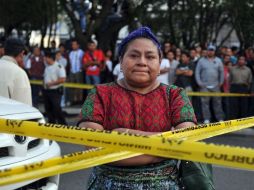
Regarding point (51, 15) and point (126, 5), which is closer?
point (126, 5)

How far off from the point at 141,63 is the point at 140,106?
216 millimetres

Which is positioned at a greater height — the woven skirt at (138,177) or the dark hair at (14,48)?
the dark hair at (14,48)

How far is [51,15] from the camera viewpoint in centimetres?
2353

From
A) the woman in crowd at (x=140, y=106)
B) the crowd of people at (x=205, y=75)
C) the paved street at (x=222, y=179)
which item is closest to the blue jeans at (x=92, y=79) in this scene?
the crowd of people at (x=205, y=75)

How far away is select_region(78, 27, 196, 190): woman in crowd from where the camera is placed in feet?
8.51

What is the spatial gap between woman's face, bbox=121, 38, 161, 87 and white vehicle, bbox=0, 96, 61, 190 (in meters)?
1.61

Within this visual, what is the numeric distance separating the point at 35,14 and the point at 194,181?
22.1 metres

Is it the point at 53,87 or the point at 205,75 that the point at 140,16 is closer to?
the point at 205,75

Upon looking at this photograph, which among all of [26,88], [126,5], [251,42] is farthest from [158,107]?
[251,42]

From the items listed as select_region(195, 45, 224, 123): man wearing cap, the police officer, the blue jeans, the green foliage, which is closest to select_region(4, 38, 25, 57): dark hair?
the police officer

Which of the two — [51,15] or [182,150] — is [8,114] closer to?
[182,150]

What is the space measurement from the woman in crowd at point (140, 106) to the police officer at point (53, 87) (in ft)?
25.1

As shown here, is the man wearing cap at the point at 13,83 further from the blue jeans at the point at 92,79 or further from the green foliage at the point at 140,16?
the green foliage at the point at 140,16

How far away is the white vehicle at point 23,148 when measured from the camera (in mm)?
4098
